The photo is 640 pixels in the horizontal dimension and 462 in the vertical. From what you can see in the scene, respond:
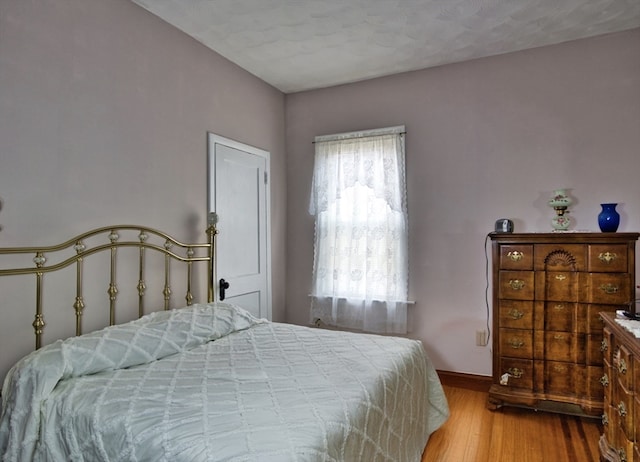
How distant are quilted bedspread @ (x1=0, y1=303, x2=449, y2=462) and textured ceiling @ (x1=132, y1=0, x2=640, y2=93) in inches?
76.5

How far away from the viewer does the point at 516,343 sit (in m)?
2.70

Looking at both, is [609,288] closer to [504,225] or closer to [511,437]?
[504,225]

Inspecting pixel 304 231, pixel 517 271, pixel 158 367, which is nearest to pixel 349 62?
pixel 304 231

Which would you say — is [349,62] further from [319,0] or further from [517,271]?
[517,271]

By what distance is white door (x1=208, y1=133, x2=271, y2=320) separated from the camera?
3.06 metres

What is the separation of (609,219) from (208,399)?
2.68 metres

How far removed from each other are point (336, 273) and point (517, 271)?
1518 mm

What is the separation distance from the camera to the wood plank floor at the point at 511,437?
2.25 meters

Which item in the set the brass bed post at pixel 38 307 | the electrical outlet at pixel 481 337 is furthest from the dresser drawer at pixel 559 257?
the brass bed post at pixel 38 307

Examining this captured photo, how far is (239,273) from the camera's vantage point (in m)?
3.28

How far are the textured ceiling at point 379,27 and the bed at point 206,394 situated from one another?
1.49 metres

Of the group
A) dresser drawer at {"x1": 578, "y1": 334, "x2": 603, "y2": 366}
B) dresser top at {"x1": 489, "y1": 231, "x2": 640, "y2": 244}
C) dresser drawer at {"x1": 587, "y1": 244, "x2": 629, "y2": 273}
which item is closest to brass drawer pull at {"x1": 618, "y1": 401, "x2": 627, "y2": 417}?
dresser drawer at {"x1": 578, "y1": 334, "x2": 603, "y2": 366}

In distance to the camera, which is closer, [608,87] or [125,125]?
[125,125]

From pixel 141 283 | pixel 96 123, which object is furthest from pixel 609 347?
pixel 96 123
